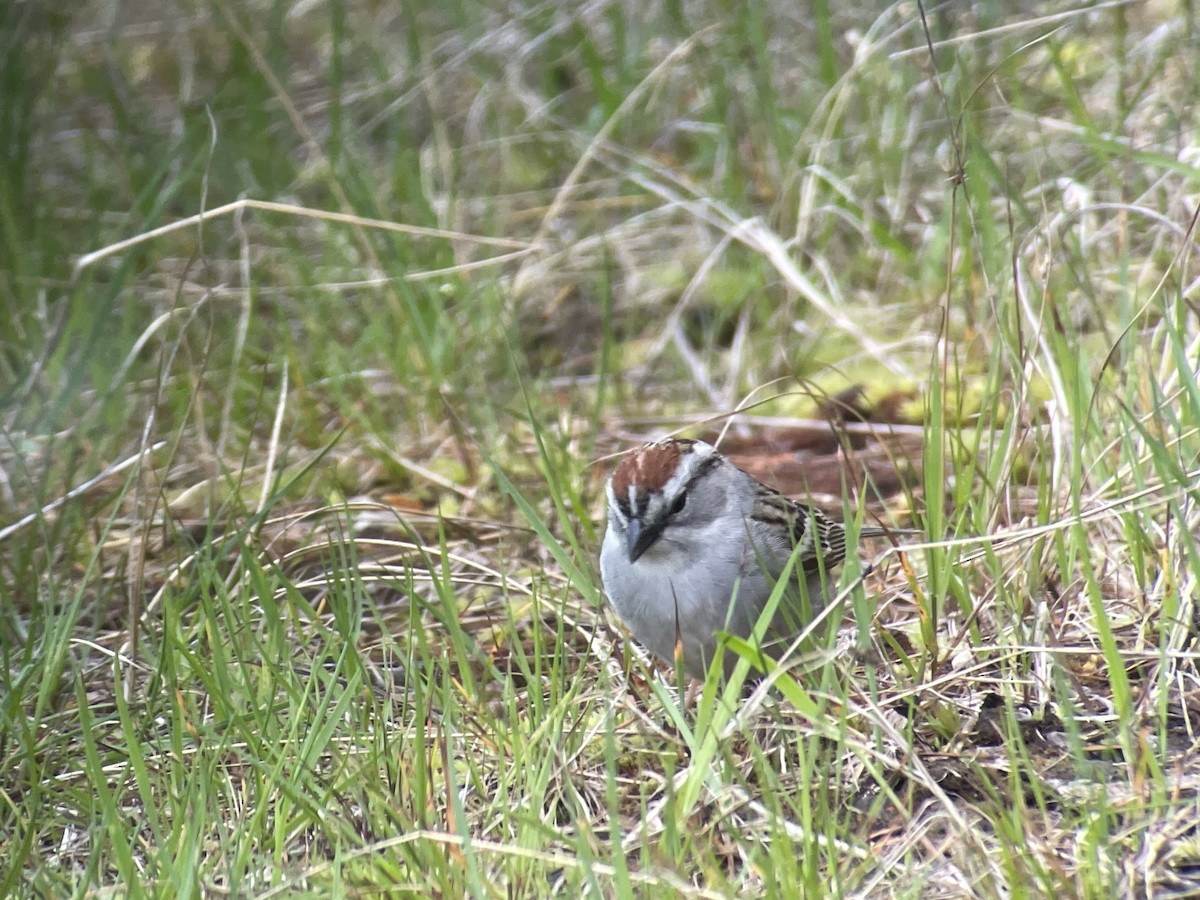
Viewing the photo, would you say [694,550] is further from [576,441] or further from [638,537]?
[576,441]

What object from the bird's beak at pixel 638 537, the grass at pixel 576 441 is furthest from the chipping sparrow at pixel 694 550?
the grass at pixel 576 441

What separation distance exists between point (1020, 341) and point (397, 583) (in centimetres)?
149

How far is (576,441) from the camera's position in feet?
15.2

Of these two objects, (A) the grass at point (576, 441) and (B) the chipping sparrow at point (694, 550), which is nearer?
(A) the grass at point (576, 441)

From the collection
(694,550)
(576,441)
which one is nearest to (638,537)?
(694,550)

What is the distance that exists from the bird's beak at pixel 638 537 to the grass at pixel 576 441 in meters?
0.11

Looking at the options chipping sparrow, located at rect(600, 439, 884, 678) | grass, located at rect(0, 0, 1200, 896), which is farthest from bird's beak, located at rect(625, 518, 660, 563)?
grass, located at rect(0, 0, 1200, 896)

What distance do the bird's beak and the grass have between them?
11 cm

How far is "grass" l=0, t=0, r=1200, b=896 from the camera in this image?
2.38m

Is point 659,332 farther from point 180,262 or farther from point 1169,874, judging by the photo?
point 1169,874

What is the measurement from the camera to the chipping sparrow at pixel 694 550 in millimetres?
2938

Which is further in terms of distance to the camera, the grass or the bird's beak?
the bird's beak

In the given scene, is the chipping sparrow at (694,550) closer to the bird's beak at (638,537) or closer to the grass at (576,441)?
the bird's beak at (638,537)

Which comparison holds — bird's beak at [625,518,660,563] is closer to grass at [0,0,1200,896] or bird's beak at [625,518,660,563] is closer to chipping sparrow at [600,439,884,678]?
chipping sparrow at [600,439,884,678]
